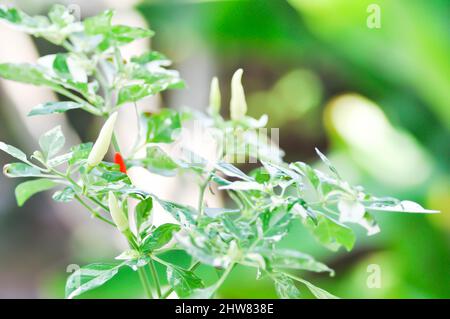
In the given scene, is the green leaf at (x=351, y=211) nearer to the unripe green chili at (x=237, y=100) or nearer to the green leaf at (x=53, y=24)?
the unripe green chili at (x=237, y=100)

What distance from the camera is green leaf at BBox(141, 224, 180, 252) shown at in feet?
1.77

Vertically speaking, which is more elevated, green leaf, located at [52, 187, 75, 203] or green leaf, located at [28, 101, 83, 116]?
green leaf, located at [28, 101, 83, 116]

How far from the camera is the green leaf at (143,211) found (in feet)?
1.85

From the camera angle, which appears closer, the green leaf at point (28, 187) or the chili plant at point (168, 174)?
the chili plant at point (168, 174)

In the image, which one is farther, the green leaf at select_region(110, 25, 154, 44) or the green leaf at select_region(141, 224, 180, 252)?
the green leaf at select_region(110, 25, 154, 44)

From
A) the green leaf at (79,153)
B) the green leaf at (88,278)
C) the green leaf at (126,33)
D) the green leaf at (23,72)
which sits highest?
the green leaf at (126,33)

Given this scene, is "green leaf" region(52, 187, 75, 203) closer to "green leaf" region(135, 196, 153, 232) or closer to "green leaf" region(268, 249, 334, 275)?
"green leaf" region(135, 196, 153, 232)

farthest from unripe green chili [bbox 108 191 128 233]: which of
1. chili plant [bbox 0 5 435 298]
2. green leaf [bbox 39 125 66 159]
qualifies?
green leaf [bbox 39 125 66 159]

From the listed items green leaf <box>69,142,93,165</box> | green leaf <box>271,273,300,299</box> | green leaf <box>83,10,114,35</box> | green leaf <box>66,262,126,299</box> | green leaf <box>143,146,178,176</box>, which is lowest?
green leaf <box>271,273,300,299</box>

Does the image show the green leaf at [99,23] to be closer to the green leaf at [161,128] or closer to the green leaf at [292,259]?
the green leaf at [161,128]

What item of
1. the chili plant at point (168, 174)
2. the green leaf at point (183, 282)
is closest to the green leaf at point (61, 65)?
the chili plant at point (168, 174)

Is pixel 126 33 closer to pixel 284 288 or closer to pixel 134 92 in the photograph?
pixel 134 92

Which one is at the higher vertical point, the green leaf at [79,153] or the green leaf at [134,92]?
the green leaf at [134,92]
